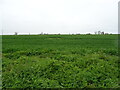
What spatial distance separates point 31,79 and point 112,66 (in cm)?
281

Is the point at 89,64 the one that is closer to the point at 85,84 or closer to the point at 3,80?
the point at 85,84

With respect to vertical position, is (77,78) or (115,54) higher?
(115,54)

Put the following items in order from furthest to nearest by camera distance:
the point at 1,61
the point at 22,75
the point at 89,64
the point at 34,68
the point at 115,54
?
the point at 115,54, the point at 1,61, the point at 89,64, the point at 34,68, the point at 22,75

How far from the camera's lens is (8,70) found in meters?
4.64

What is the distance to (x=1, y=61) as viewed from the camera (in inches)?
215

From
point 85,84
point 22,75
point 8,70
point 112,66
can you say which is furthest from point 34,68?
point 112,66

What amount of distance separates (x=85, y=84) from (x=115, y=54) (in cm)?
343

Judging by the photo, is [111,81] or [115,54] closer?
[111,81]

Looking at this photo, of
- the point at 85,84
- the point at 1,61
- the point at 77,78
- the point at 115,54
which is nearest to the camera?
the point at 85,84

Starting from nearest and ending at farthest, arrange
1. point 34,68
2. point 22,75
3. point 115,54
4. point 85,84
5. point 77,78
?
1. point 85,84
2. point 77,78
3. point 22,75
4. point 34,68
5. point 115,54

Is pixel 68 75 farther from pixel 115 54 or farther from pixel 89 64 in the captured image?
pixel 115 54

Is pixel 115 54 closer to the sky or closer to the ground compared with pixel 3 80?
closer to the sky

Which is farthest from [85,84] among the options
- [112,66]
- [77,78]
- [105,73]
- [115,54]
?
[115,54]

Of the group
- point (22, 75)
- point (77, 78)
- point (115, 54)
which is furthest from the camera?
point (115, 54)
